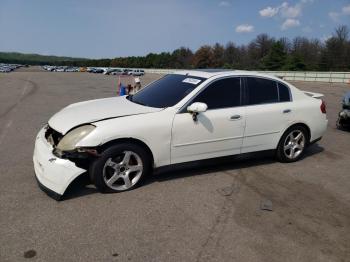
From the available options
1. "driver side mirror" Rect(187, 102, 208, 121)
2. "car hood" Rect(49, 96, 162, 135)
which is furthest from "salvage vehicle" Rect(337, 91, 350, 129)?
"car hood" Rect(49, 96, 162, 135)

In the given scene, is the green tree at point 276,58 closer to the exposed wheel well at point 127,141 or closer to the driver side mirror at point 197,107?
the driver side mirror at point 197,107

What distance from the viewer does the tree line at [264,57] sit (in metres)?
62.4

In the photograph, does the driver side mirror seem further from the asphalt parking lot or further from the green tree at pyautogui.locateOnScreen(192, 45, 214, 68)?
the green tree at pyautogui.locateOnScreen(192, 45, 214, 68)

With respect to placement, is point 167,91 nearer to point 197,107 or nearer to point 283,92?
point 197,107

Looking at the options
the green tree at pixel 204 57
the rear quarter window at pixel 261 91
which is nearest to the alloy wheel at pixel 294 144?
the rear quarter window at pixel 261 91

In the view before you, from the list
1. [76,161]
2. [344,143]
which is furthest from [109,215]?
[344,143]

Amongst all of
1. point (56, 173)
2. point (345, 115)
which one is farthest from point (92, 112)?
point (345, 115)

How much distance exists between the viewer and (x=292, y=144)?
6090 mm

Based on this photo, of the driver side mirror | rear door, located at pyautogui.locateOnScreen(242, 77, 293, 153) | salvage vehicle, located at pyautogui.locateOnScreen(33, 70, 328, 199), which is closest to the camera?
salvage vehicle, located at pyautogui.locateOnScreen(33, 70, 328, 199)

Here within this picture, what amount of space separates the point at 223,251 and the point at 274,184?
2.05 metres

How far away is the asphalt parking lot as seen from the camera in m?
3.29

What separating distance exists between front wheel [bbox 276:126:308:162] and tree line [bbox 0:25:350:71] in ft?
191

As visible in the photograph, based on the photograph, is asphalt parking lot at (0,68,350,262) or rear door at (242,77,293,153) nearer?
asphalt parking lot at (0,68,350,262)

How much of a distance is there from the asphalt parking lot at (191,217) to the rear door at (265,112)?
30cm
